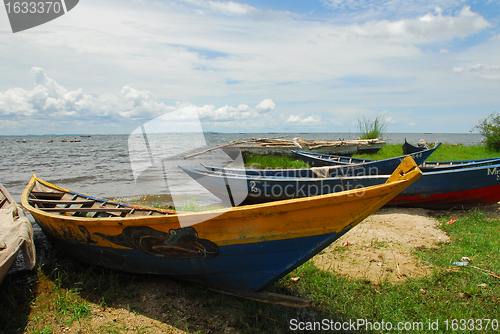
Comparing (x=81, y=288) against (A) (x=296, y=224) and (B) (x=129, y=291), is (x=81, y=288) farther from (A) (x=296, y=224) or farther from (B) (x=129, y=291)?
(A) (x=296, y=224)

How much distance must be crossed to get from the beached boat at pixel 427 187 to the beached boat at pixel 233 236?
131 inches

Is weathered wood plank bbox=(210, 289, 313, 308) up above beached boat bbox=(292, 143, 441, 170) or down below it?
below

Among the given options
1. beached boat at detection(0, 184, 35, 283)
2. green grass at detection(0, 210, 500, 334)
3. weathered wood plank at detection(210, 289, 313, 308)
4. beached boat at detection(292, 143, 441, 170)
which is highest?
beached boat at detection(292, 143, 441, 170)

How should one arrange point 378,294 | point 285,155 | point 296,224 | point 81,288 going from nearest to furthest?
point 296,224 < point 378,294 < point 81,288 < point 285,155

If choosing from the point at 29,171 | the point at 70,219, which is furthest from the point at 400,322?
the point at 29,171

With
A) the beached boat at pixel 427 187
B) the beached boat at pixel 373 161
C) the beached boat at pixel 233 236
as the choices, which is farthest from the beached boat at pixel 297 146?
the beached boat at pixel 233 236

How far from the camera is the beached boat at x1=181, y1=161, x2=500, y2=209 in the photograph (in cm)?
613

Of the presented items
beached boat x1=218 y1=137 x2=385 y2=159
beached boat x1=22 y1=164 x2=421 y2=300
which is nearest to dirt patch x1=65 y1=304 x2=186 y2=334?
beached boat x1=22 y1=164 x2=421 y2=300

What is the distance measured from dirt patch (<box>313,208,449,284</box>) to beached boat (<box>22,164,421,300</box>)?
146 cm

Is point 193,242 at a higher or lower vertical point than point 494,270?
higher

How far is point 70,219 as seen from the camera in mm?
3732

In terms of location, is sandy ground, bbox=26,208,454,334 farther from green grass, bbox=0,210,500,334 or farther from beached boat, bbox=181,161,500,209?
beached boat, bbox=181,161,500,209

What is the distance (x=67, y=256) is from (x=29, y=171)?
14.0m

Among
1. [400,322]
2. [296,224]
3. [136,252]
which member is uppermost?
[296,224]
